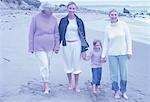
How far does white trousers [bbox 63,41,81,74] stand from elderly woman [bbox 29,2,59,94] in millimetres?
229

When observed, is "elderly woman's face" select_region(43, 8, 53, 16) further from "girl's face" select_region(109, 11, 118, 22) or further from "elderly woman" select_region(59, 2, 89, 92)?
"girl's face" select_region(109, 11, 118, 22)

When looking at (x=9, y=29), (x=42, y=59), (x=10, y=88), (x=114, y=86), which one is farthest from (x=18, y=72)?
(x=9, y=29)

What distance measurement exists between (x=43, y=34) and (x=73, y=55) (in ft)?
2.18

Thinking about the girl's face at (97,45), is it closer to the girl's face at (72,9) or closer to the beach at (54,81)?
the girl's face at (72,9)

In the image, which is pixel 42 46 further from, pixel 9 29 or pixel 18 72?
pixel 9 29

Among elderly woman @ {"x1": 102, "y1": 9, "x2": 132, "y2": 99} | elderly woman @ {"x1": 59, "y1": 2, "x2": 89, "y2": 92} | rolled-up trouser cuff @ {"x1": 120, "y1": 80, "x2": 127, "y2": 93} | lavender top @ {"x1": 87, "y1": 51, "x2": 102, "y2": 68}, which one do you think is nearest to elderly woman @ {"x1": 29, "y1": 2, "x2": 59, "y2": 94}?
elderly woman @ {"x1": 59, "y1": 2, "x2": 89, "y2": 92}

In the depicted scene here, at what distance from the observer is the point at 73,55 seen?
829 cm

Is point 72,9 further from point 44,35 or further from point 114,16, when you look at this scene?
point 114,16

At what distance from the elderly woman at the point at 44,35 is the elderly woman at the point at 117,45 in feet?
3.05

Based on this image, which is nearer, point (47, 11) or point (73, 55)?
point (47, 11)

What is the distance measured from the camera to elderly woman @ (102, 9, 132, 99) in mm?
7883

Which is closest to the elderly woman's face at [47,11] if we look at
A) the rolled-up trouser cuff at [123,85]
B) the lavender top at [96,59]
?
the lavender top at [96,59]

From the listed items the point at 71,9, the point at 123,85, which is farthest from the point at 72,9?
the point at 123,85

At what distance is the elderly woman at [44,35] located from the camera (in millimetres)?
8078
